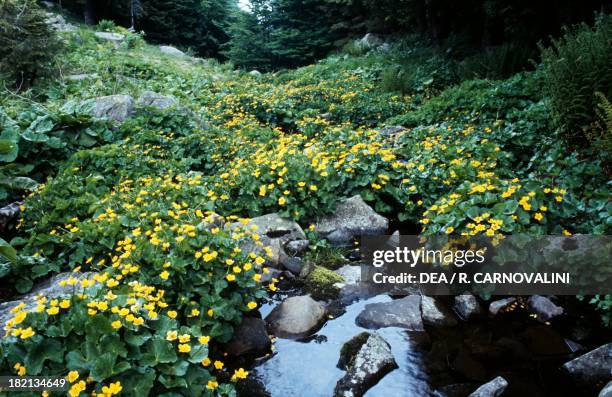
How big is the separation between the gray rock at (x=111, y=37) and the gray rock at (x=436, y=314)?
17.4 m

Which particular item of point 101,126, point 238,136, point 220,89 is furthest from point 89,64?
point 238,136

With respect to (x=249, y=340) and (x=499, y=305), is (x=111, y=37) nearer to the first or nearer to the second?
(x=249, y=340)

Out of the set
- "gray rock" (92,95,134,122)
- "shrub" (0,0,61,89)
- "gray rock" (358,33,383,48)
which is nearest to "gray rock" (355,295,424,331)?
"gray rock" (92,95,134,122)

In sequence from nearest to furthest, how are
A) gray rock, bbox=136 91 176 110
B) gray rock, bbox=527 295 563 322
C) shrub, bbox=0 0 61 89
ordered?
1. gray rock, bbox=527 295 563 322
2. gray rock, bbox=136 91 176 110
3. shrub, bbox=0 0 61 89

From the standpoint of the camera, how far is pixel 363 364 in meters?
3.23

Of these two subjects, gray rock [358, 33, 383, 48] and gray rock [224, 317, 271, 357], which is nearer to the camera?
gray rock [224, 317, 271, 357]

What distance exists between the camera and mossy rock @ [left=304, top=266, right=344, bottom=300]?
432cm

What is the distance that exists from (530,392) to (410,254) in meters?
1.95

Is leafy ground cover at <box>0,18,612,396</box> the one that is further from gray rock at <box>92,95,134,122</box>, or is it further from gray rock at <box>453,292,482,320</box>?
gray rock at <box>453,292,482,320</box>

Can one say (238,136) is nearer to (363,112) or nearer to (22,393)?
(363,112)

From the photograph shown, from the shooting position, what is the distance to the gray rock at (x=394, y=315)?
12.6 feet

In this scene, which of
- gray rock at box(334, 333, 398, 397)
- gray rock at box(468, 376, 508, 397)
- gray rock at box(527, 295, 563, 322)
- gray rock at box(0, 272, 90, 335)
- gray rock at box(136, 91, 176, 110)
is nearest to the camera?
gray rock at box(468, 376, 508, 397)

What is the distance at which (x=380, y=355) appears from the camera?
10.8 ft

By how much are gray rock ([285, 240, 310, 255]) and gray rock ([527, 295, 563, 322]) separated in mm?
2390
